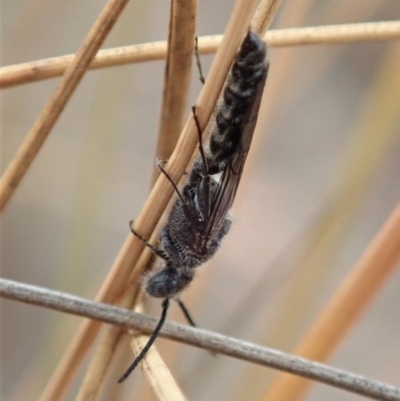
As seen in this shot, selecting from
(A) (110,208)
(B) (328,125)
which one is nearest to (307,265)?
(A) (110,208)

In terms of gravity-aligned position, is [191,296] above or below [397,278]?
below

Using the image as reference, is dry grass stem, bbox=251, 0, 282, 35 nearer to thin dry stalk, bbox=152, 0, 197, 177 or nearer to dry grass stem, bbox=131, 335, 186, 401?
thin dry stalk, bbox=152, 0, 197, 177

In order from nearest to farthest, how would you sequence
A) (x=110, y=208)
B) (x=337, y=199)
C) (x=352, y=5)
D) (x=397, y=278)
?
(x=337, y=199) → (x=352, y=5) → (x=110, y=208) → (x=397, y=278)

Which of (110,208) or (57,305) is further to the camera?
(110,208)

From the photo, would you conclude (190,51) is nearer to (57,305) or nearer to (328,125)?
(57,305)

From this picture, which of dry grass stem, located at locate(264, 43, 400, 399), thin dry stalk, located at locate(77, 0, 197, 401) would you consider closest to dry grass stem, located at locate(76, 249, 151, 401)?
thin dry stalk, located at locate(77, 0, 197, 401)

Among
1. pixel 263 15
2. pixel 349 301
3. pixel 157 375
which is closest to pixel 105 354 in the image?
pixel 157 375

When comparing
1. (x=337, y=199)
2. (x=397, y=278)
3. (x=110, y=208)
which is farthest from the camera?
(x=397, y=278)

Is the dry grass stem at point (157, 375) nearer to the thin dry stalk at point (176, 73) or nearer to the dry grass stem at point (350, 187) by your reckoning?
the thin dry stalk at point (176, 73)
